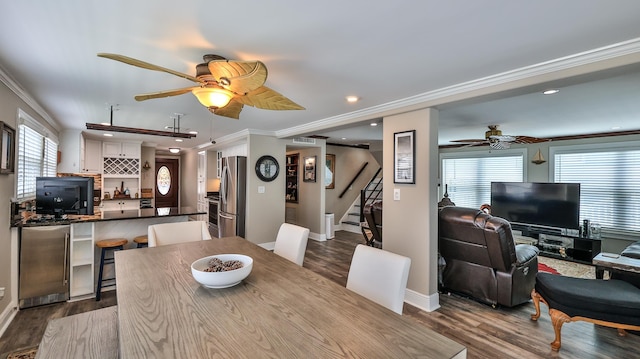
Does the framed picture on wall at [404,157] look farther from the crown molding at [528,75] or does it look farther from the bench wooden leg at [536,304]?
the bench wooden leg at [536,304]

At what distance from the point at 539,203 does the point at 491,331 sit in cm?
408

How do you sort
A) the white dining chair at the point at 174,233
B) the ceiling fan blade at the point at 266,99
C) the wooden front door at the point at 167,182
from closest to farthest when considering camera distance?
1. the ceiling fan blade at the point at 266,99
2. the white dining chair at the point at 174,233
3. the wooden front door at the point at 167,182

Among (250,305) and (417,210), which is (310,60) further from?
(417,210)

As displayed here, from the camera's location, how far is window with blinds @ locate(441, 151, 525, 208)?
21.8ft

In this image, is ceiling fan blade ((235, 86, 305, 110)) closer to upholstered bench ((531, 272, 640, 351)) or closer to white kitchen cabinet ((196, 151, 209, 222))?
upholstered bench ((531, 272, 640, 351))

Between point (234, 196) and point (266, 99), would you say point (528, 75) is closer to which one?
point (266, 99)

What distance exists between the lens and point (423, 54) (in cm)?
204

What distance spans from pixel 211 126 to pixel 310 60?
336 centimetres

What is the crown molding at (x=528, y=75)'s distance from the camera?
187 cm

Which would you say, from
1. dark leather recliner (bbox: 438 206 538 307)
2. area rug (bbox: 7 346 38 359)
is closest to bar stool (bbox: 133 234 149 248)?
area rug (bbox: 7 346 38 359)

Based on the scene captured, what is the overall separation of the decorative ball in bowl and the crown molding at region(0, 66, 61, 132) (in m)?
2.44

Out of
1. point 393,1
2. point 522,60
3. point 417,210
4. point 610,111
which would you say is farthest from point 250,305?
point 610,111

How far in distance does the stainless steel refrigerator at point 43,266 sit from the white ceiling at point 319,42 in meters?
1.50

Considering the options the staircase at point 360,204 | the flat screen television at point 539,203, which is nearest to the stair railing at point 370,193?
the staircase at point 360,204
